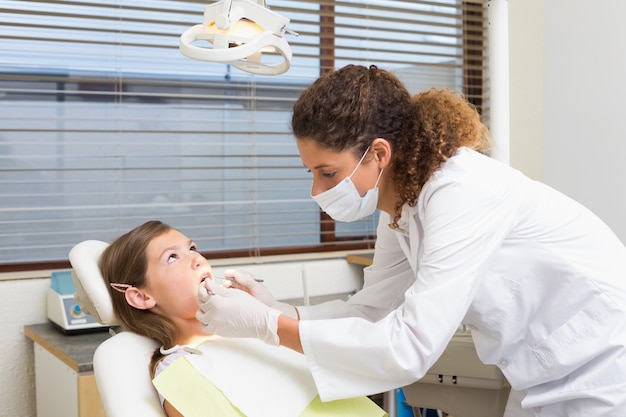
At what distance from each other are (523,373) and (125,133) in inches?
64.1

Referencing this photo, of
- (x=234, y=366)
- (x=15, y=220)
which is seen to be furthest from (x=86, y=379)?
(x=15, y=220)

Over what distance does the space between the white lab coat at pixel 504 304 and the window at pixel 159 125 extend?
1334 mm

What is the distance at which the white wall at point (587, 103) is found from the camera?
8.24 ft

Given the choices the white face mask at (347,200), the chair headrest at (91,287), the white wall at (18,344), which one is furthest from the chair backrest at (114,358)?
the white wall at (18,344)

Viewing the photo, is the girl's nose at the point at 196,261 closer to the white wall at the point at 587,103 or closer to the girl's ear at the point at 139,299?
the girl's ear at the point at 139,299

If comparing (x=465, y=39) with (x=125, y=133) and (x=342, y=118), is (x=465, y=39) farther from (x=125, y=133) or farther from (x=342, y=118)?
(x=342, y=118)

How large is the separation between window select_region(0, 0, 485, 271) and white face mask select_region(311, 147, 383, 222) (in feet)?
4.09

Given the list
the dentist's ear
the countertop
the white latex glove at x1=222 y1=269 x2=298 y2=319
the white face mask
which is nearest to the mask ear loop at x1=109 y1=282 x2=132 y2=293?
the white latex glove at x1=222 y1=269 x2=298 y2=319

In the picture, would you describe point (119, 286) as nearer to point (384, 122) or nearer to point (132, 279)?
point (132, 279)

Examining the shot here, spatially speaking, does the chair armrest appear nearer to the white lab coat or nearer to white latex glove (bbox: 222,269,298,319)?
white latex glove (bbox: 222,269,298,319)

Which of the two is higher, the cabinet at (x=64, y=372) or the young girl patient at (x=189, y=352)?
the young girl patient at (x=189, y=352)

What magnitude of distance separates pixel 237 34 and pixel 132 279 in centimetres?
60

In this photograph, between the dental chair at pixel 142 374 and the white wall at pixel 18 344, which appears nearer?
the dental chair at pixel 142 374

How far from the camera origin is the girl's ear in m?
1.68
